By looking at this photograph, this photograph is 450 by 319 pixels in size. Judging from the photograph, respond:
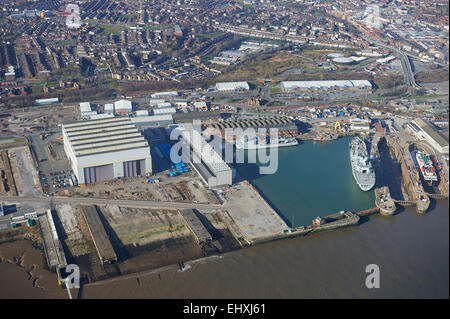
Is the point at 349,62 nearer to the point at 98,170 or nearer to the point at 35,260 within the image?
the point at 98,170

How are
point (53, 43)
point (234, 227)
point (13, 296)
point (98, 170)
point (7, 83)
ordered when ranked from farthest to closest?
point (53, 43), point (7, 83), point (98, 170), point (234, 227), point (13, 296)

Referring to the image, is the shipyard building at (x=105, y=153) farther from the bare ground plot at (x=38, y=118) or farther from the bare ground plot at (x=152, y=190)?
the bare ground plot at (x=38, y=118)

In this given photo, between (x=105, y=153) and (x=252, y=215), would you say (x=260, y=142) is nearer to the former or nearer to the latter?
(x=252, y=215)

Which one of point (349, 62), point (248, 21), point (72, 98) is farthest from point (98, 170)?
point (248, 21)

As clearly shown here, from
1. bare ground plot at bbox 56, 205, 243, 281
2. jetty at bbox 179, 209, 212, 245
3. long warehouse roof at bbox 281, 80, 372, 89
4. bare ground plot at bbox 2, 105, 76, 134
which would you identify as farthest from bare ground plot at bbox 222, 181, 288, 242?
long warehouse roof at bbox 281, 80, 372, 89

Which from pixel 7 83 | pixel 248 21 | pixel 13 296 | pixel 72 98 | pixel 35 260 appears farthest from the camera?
pixel 248 21

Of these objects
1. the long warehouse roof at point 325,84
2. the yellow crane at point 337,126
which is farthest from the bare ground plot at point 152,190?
the long warehouse roof at point 325,84

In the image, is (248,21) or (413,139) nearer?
(413,139)

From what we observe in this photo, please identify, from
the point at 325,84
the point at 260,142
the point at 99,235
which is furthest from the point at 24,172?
the point at 325,84
